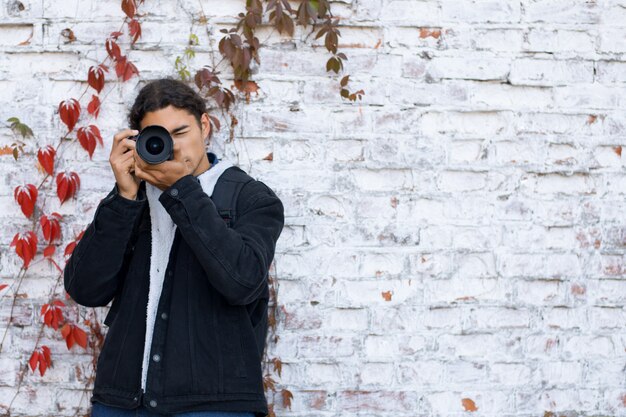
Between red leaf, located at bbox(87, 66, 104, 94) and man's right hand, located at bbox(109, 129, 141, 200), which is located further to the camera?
red leaf, located at bbox(87, 66, 104, 94)

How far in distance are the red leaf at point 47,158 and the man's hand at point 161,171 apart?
0.65 m

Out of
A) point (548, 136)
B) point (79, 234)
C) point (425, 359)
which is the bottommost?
A: point (425, 359)

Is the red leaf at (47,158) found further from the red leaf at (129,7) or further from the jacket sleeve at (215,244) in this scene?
the jacket sleeve at (215,244)

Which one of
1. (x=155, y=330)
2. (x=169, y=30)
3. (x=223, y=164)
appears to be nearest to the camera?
(x=155, y=330)

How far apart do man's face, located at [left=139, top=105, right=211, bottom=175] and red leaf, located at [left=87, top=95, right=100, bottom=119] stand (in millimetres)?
422

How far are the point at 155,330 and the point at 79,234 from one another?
71cm

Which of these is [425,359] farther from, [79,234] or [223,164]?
[79,234]

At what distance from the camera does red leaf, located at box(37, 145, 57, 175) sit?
94.0 inches

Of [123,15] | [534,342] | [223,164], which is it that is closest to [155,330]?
[223,164]

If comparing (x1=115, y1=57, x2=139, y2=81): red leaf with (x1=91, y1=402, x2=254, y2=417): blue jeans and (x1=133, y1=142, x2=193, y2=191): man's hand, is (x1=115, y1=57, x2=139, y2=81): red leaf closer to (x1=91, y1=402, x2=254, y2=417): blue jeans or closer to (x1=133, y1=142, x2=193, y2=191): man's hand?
(x1=133, y1=142, x2=193, y2=191): man's hand

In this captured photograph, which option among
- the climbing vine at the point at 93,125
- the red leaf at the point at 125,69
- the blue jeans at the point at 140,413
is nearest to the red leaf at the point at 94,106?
the climbing vine at the point at 93,125

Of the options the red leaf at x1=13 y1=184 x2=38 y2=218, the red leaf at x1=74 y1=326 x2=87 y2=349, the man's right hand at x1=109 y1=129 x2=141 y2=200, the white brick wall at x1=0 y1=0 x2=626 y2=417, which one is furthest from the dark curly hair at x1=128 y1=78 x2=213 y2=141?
the red leaf at x1=74 y1=326 x2=87 y2=349

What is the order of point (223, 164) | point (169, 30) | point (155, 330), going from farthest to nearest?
point (169, 30), point (223, 164), point (155, 330)

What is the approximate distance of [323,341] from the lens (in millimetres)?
2426
